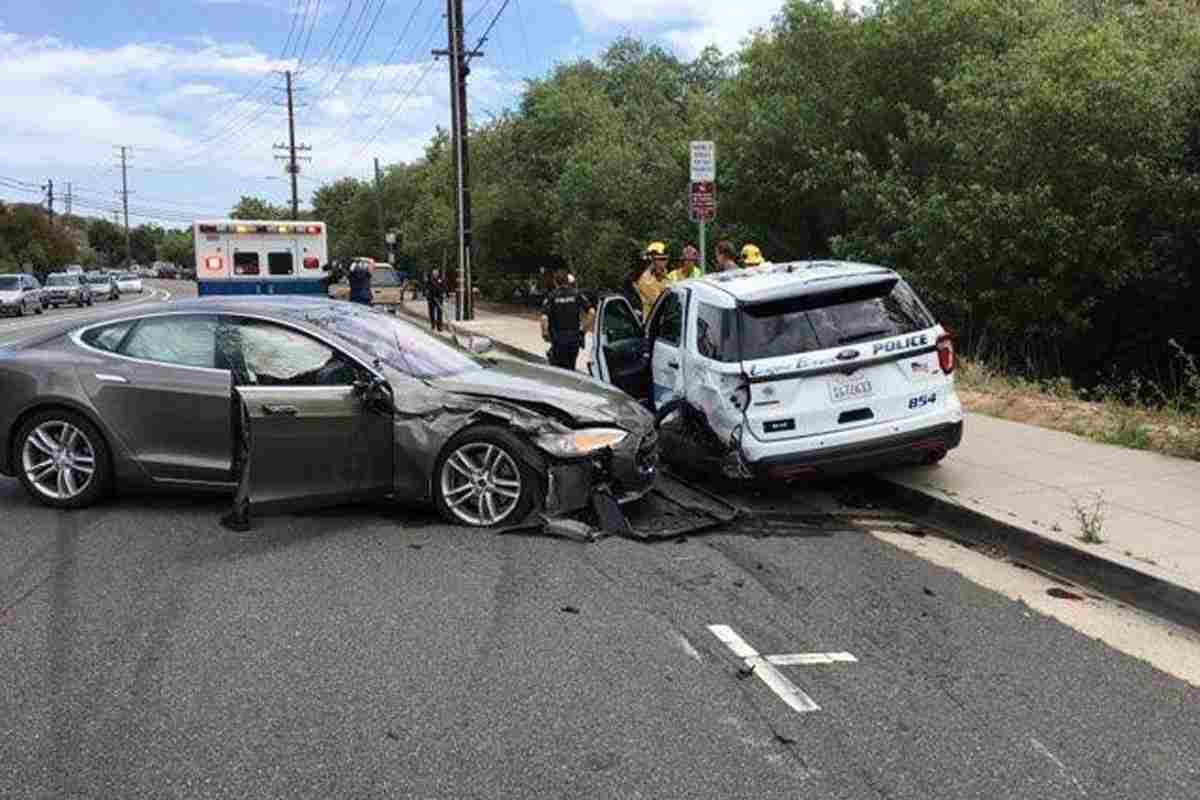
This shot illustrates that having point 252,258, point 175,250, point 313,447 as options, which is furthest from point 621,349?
point 175,250

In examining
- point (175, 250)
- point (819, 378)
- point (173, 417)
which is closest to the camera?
point (173, 417)

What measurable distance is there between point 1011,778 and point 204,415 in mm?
5432

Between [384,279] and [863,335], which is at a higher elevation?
[384,279]

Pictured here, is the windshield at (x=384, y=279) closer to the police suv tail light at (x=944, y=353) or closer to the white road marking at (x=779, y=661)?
the police suv tail light at (x=944, y=353)

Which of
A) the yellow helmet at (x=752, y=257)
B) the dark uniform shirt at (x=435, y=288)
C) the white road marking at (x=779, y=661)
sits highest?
the yellow helmet at (x=752, y=257)

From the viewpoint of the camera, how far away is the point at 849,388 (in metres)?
7.45

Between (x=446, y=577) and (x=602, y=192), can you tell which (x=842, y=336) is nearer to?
(x=446, y=577)

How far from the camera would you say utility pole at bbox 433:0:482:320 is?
30.0 metres

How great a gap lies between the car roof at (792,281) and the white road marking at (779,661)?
3.02 m

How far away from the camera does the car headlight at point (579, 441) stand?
6.93 meters

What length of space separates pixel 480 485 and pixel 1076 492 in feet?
13.3

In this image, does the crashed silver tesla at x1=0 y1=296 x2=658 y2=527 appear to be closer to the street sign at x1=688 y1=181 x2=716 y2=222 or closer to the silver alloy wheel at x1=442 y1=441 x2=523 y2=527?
the silver alloy wheel at x1=442 y1=441 x2=523 y2=527

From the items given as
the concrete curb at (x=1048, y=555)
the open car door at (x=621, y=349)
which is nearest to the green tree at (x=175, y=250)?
the open car door at (x=621, y=349)

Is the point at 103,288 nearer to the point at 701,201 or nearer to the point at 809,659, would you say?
the point at 701,201
